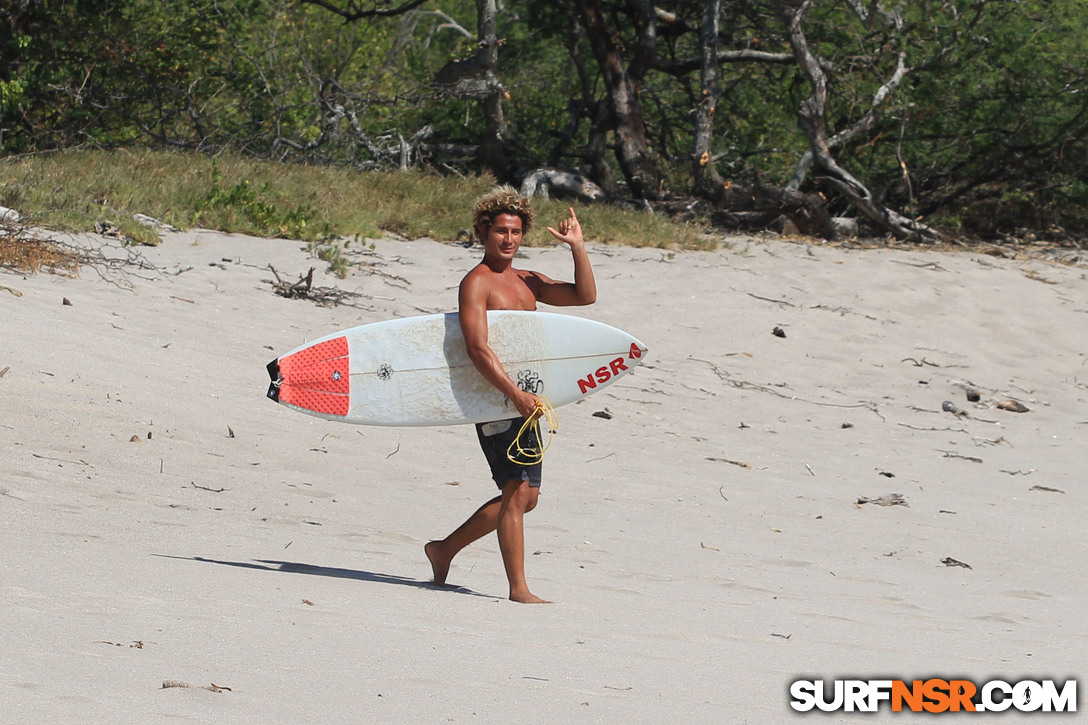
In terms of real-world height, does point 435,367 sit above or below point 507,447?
above

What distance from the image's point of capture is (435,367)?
4.43 meters

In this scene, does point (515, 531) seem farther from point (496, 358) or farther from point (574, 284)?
point (574, 284)

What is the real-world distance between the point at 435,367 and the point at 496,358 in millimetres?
491

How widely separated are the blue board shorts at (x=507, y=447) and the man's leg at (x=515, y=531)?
3cm

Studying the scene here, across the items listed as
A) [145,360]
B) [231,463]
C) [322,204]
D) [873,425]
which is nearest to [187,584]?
[231,463]

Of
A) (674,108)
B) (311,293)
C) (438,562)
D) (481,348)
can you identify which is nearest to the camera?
(481,348)

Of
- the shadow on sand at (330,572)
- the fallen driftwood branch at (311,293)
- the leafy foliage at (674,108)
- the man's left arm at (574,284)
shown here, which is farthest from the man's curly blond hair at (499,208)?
the leafy foliage at (674,108)

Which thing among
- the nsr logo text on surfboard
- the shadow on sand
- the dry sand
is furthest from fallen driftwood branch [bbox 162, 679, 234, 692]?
the nsr logo text on surfboard

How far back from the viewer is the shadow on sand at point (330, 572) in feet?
12.9

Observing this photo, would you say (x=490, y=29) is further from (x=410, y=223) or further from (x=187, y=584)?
(x=187, y=584)

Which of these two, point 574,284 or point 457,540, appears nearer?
point 457,540

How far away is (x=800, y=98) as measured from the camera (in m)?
15.1

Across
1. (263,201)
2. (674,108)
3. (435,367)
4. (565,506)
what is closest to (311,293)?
(263,201)

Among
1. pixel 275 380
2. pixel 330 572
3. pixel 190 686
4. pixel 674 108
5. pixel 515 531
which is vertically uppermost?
pixel 674 108
